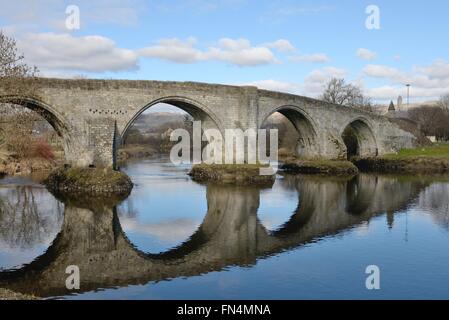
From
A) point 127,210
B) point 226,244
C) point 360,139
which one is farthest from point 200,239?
point 360,139

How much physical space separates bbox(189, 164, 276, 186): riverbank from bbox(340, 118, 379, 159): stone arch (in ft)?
75.8

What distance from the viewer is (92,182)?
2603 cm

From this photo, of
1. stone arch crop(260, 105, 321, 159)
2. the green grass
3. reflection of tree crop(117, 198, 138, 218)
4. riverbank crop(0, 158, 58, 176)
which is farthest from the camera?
the green grass

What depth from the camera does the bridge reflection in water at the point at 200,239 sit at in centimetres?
1224

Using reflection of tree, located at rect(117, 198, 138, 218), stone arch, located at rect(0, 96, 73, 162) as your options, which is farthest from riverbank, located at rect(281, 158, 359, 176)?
reflection of tree, located at rect(117, 198, 138, 218)

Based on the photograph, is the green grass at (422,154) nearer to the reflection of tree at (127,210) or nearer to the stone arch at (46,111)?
the reflection of tree at (127,210)

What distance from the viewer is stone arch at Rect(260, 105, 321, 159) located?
4219 cm

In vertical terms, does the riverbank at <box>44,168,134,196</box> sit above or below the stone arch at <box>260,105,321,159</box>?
below

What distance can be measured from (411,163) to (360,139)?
926 cm

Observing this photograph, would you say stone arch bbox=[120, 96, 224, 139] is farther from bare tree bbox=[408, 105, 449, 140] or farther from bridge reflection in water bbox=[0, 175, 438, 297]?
bare tree bbox=[408, 105, 449, 140]

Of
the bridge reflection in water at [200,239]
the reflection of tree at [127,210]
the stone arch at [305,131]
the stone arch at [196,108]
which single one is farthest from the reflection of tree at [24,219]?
the stone arch at [305,131]

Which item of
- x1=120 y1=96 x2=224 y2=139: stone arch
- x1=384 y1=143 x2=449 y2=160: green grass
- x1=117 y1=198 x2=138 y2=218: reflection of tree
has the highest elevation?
x1=120 y1=96 x2=224 y2=139: stone arch

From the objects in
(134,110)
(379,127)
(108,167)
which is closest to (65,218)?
(108,167)

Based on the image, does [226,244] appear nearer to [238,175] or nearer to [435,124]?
[238,175]
